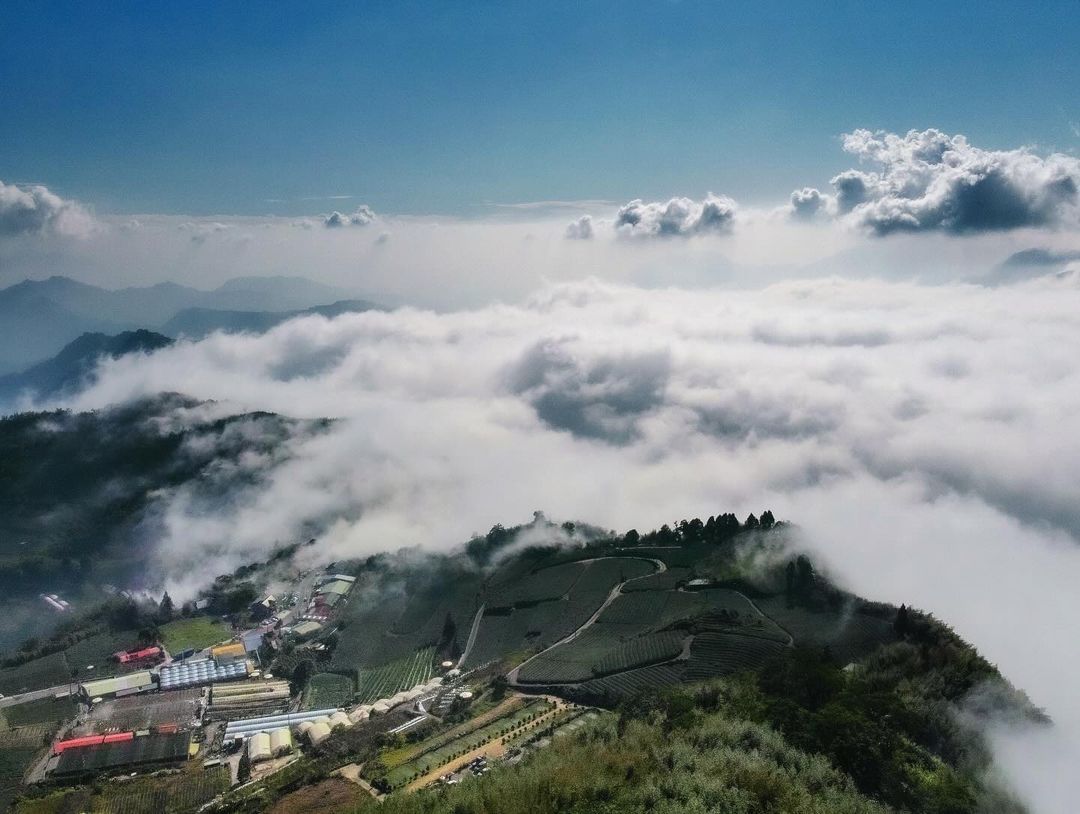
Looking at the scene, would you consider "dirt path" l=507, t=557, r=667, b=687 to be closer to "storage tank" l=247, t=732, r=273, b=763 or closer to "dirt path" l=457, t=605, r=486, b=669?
"dirt path" l=457, t=605, r=486, b=669

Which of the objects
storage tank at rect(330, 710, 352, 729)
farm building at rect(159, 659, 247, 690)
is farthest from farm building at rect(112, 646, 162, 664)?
storage tank at rect(330, 710, 352, 729)

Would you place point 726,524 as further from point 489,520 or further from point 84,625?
point 84,625

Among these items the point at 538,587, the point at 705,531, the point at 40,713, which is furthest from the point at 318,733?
the point at 705,531

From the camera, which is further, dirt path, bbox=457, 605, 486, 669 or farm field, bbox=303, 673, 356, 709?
dirt path, bbox=457, 605, 486, 669

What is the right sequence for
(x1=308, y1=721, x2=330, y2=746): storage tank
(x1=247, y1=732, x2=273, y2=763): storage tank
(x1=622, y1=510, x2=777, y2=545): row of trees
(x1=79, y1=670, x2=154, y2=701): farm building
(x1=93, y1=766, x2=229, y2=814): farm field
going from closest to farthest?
(x1=93, y1=766, x2=229, y2=814): farm field → (x1=247, y1=732, x2=273, y2=763): storage tank → (x1=308, y1=721, x2=330, y2=746): storage tank → (x1=79, y1=670, x2=154, y2=701): farm building → (x1=622, y1=510, x2=777, y2=545): row of trees

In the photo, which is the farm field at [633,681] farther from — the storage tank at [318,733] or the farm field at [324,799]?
the storage tank at [318,733]

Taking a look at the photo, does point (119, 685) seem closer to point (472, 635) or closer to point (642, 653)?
point (472, 635)

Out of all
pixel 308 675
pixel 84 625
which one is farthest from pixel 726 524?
pixel 84 625
